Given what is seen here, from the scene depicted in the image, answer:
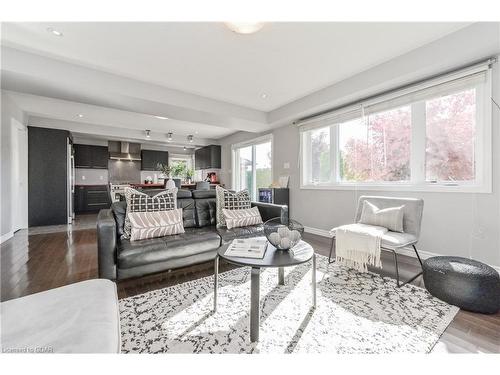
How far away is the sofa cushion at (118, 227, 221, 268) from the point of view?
79.0 inches

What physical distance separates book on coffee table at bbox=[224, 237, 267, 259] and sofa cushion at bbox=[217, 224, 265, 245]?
0.69 m

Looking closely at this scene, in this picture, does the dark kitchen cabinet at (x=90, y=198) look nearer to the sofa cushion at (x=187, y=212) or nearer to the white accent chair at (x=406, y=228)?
the sofa cushion at (x=187, y=212)

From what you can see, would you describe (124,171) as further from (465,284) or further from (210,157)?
(465,284)

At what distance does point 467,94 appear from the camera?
248 centimetres

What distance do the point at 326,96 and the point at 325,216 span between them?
2011mm

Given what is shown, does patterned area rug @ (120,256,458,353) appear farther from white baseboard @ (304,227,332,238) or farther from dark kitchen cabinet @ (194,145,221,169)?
dark kitchen cabinet @ (194,145,221,169)

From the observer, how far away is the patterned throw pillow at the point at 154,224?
2.26m

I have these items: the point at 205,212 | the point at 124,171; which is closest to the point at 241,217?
the point at 205,212

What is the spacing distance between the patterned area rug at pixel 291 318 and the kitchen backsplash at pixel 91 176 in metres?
6.71

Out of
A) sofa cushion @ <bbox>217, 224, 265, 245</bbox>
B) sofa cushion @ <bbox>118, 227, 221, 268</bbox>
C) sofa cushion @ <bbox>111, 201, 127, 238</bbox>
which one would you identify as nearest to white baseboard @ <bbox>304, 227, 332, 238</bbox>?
sofa cushion @ <bbox>217, 224, 265, 245</bbox>

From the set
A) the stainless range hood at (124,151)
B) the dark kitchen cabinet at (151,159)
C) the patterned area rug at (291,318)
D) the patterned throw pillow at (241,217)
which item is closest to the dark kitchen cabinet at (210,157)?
the dark kitchen cabinet at (151,159)

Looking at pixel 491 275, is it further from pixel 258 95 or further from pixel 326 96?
pixel 258 95
